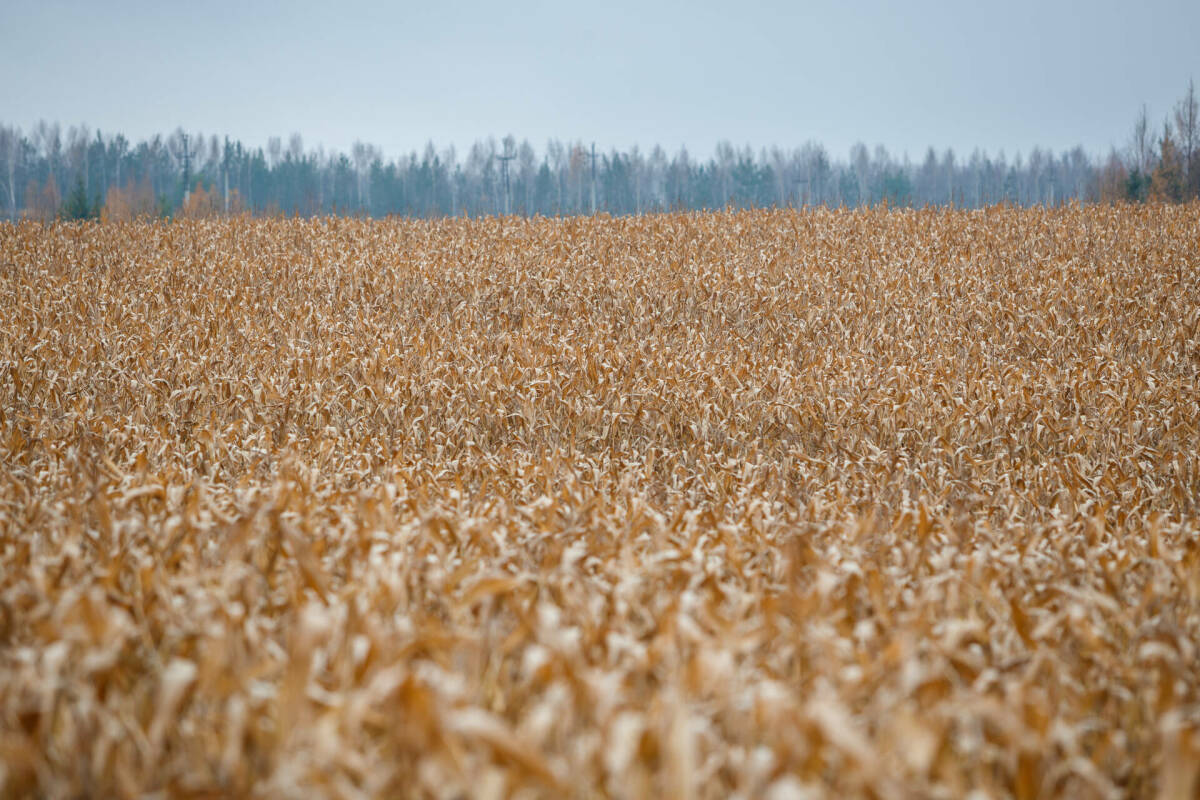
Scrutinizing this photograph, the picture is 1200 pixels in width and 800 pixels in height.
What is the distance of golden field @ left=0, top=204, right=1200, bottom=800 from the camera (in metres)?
1.54

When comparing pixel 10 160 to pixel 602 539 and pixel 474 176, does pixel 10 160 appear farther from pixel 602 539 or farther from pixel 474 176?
pixel 602 539

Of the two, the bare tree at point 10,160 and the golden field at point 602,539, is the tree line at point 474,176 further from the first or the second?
the golden field at point 602,539

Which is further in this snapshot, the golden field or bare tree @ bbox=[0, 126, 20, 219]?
bare tree @ bbox=[0, 126, 20, 219]

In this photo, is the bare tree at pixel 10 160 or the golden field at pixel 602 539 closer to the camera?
the golden field at pixel 602 539

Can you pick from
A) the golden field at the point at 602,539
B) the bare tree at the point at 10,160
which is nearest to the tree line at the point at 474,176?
the bare tree at the point at 10,160

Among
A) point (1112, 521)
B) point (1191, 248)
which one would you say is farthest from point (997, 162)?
point (1112, 521)

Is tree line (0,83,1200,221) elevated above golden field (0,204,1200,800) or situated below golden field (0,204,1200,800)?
above

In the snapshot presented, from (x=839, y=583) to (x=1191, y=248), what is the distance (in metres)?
12.2

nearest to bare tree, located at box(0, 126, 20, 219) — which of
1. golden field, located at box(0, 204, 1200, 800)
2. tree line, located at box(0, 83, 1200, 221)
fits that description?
tree line, located at box(0, 83, 1200, 221)

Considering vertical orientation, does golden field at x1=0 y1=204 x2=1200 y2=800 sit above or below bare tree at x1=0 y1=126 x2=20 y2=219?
below

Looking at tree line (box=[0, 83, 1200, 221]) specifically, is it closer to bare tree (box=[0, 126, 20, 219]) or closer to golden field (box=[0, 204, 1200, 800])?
bare tree (box=[0, 126, 20, 219])

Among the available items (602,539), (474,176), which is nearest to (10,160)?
(474,176)

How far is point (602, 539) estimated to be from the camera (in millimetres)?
3141

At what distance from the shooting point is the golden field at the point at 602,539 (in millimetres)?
1545
